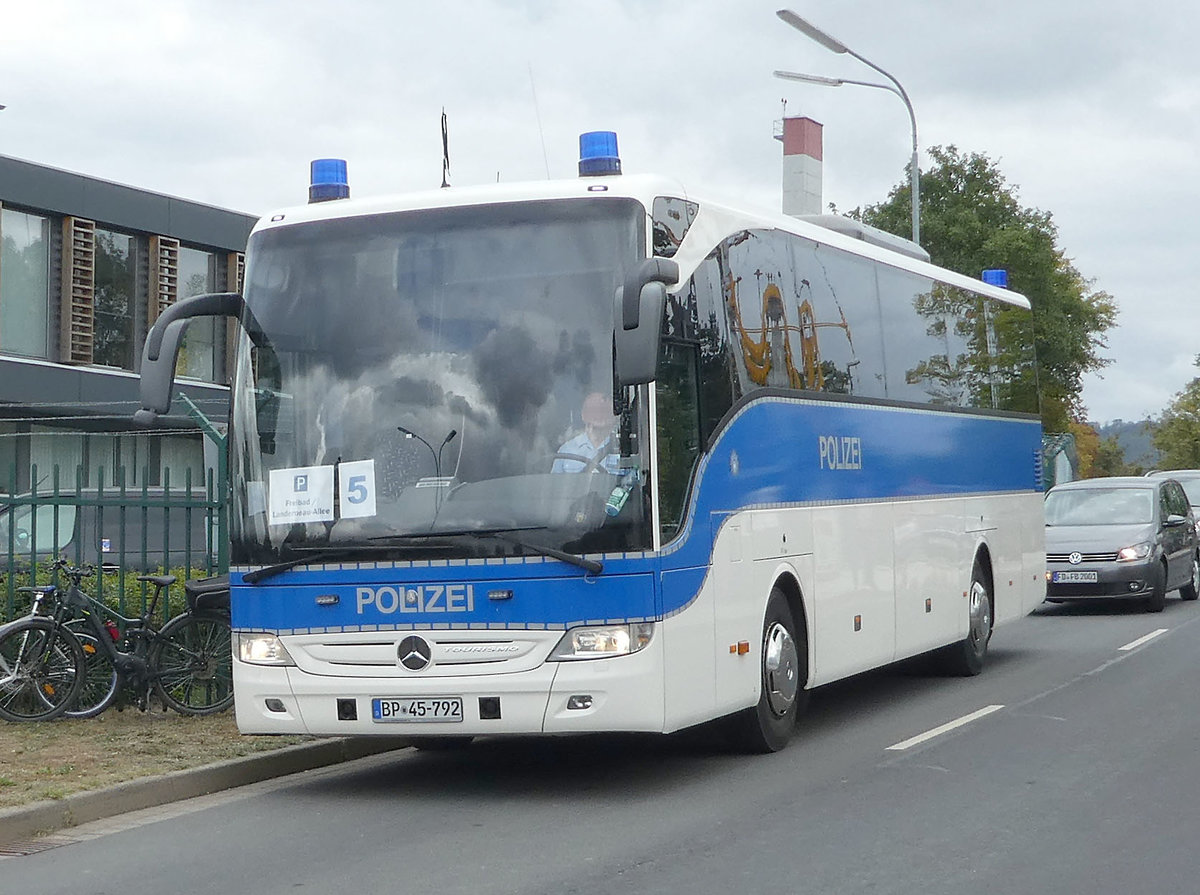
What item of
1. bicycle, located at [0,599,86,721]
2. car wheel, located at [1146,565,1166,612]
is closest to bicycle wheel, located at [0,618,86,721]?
bicycle, located at [0,599,86,721]

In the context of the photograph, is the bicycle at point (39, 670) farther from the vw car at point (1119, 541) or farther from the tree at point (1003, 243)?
the tree at point (1003, 243)

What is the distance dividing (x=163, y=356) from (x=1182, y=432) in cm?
10838

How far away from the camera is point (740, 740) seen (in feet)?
34.5

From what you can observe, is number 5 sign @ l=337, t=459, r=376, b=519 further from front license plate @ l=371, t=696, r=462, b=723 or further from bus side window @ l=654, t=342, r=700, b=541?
bus side window @ l=654, t=342, r=700, b=541

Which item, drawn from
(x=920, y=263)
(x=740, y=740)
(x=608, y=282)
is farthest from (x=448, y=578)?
(x=920, y=263)

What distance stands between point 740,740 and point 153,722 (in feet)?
13.1

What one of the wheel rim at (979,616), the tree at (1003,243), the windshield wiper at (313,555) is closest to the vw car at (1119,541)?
the wheel rim at (979,616)

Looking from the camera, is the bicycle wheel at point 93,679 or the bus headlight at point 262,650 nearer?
the bus headlight at point 262,650

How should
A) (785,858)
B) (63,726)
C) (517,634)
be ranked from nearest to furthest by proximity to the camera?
(785,858), (517,634), (63,726)

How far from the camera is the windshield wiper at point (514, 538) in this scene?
8.88m

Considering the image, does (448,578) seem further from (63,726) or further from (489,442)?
(63,726)


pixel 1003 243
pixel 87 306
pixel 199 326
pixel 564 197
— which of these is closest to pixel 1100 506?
pixel 564 197

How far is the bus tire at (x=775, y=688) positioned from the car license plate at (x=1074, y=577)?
12.2 metres

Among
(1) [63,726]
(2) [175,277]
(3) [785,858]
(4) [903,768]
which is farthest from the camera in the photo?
(2) [175,277]
